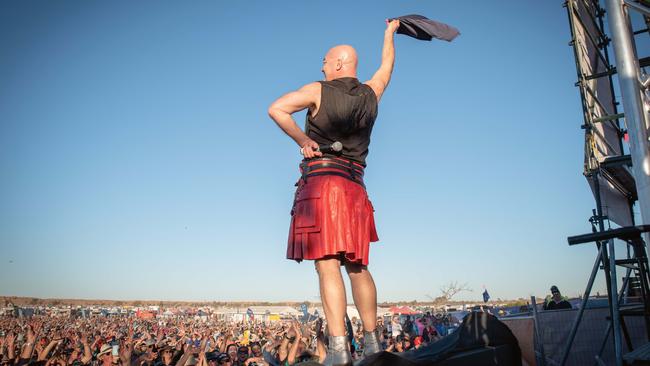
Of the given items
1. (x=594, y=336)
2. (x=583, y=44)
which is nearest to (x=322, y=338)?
(x=594, y=336)

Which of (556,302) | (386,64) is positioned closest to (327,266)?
(386,64)

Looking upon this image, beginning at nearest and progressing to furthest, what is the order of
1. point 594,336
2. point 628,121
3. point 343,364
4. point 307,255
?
point 343,364 → point 307,255 → point 628,121 → point 594,336

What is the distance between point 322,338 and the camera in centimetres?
688

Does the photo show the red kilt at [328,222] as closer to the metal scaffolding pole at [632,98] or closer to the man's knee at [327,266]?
the man's knee at [327,266]

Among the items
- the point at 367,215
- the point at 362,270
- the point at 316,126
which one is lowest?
the point at 362,270

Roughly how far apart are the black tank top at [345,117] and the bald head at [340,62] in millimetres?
131

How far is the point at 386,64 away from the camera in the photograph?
2.85 metres

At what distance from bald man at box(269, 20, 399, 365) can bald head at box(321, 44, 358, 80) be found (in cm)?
4

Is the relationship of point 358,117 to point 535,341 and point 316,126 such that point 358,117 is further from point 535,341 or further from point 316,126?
point 535,341

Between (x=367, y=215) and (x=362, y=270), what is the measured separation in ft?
1.05

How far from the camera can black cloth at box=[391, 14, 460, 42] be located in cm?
300

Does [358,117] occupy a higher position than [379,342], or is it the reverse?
[358,117]

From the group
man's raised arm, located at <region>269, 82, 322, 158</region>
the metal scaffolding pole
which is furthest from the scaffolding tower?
man's raised arm, located at <region>269, 82, 322, 158</region>

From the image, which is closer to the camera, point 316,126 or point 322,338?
point 316,126
